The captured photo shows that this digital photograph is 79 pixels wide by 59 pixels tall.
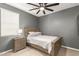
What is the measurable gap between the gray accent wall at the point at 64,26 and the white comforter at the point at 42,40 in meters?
0.11

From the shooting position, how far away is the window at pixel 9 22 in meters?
1.36

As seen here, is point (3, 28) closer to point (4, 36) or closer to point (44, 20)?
point (4, 36)

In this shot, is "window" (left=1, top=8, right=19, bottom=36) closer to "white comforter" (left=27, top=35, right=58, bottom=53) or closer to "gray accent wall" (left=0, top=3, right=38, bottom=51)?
"gray accent wall" (left=0, top=3, right=38, bottom=51)

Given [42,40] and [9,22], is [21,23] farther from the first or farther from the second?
[42,40]

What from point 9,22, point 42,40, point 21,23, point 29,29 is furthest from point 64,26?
point 9,22

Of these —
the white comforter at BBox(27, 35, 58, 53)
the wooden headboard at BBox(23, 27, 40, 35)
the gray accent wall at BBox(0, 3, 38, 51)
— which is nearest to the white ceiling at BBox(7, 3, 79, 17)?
the gray accent wall at BBox(0, 3, 38, 51)

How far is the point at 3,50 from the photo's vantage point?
1371 millimetres

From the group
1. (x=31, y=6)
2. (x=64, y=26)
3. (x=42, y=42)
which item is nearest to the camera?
(x=31, y=6)

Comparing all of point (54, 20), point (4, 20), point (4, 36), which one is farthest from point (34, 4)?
point (4, 36)

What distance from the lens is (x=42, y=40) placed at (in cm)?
167

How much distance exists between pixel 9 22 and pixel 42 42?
2.72ft

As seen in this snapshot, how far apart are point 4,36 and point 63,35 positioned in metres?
1.16

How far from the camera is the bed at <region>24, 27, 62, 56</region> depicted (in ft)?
4.77

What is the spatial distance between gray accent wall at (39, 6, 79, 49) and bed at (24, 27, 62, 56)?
11 cm
